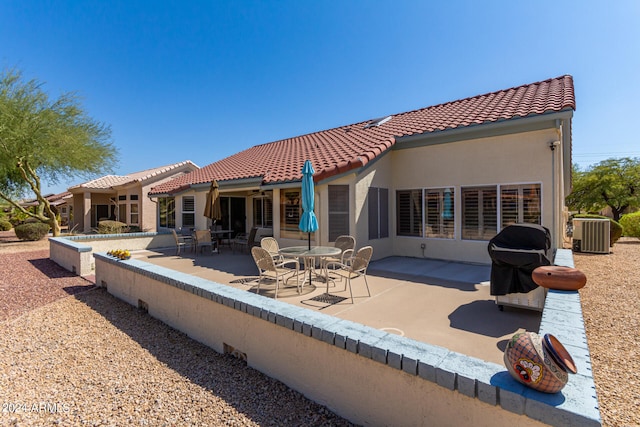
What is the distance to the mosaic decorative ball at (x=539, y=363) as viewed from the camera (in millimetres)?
2080

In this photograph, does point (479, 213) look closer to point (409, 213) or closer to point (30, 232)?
point (409, 213)

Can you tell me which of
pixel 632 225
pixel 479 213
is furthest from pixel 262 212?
pixel 632 225

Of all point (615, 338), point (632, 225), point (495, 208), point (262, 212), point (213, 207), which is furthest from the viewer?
point (632, 225)

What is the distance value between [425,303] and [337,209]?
459 centimetres

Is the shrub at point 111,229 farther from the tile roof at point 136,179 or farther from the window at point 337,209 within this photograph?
the window at point 337,209

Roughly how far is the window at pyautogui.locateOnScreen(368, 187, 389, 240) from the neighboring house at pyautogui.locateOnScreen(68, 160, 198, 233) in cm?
1938

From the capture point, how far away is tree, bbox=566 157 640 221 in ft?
109

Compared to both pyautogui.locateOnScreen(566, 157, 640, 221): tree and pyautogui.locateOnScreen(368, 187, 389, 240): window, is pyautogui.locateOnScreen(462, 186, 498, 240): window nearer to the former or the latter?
pyautogui.locateOnScreen(368, 187, 389, 240): window

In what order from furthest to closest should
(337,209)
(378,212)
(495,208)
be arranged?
(378,212)
(337,209)
(495,208)

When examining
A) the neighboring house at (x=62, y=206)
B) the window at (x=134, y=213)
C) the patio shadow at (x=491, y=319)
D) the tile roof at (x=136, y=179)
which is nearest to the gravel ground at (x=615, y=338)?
the patio shadow at (x=491, y=319)

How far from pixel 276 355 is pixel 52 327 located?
5.35m

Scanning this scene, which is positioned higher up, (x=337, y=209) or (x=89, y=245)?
(x=337, y=209)

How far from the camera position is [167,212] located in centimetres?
1936

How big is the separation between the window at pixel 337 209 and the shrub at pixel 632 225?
67.3ft
